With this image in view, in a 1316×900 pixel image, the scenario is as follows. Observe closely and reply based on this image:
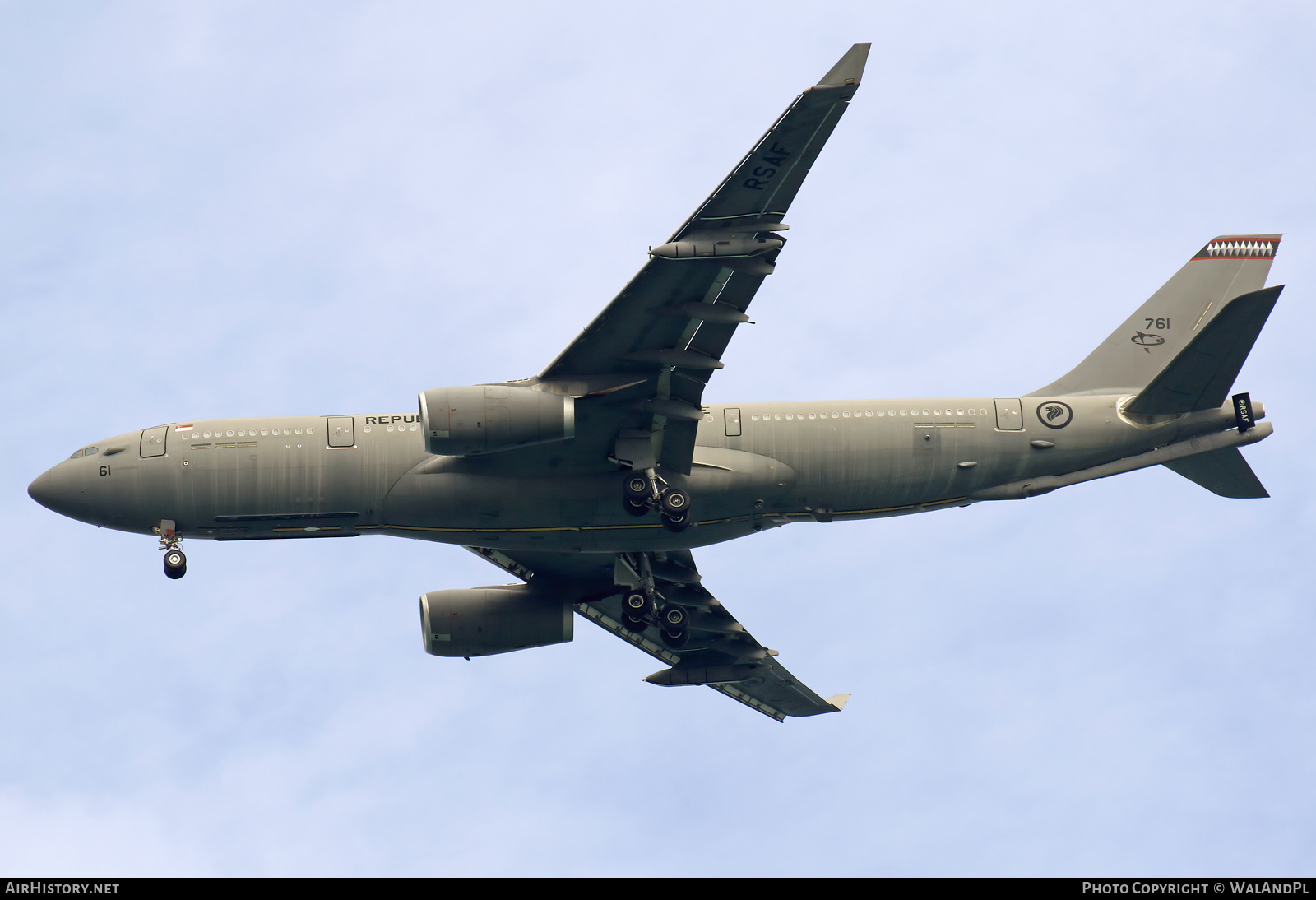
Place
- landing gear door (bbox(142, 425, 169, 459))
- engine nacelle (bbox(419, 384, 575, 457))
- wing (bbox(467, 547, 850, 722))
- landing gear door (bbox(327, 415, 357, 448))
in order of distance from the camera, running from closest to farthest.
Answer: engine nacelle (bbox(419, 384, 575, 457)), landing gear door (bbox(327, 415, 357, 448)), landing gear door (bbox(142, 425, 169, 459)), wing (bbox(467, 547, 850, 722))

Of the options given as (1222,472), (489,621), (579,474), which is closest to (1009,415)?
(1222,472)

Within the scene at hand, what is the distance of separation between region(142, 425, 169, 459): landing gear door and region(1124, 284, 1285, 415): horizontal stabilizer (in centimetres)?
3005

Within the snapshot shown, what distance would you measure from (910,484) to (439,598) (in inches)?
656

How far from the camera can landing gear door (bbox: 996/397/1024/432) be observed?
49375 mm

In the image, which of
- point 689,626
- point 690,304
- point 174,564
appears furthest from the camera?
point 689,626

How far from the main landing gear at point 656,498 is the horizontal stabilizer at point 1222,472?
51.5ft

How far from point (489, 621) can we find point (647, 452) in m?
10.5

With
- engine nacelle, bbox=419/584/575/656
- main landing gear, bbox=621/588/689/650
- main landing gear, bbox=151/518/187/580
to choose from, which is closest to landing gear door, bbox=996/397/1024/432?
main landing gear, bbox=621/588/689/650

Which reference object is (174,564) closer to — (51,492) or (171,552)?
(171,552)

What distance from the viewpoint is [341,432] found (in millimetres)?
47906

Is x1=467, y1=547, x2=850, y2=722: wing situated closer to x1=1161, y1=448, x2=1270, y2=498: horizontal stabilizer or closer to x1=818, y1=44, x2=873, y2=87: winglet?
x1=1161, y1=448, x2=1270, y2=498: horizontal stabilizer

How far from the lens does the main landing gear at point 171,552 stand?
47469mm

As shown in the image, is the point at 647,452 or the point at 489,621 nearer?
the point at 647,452
